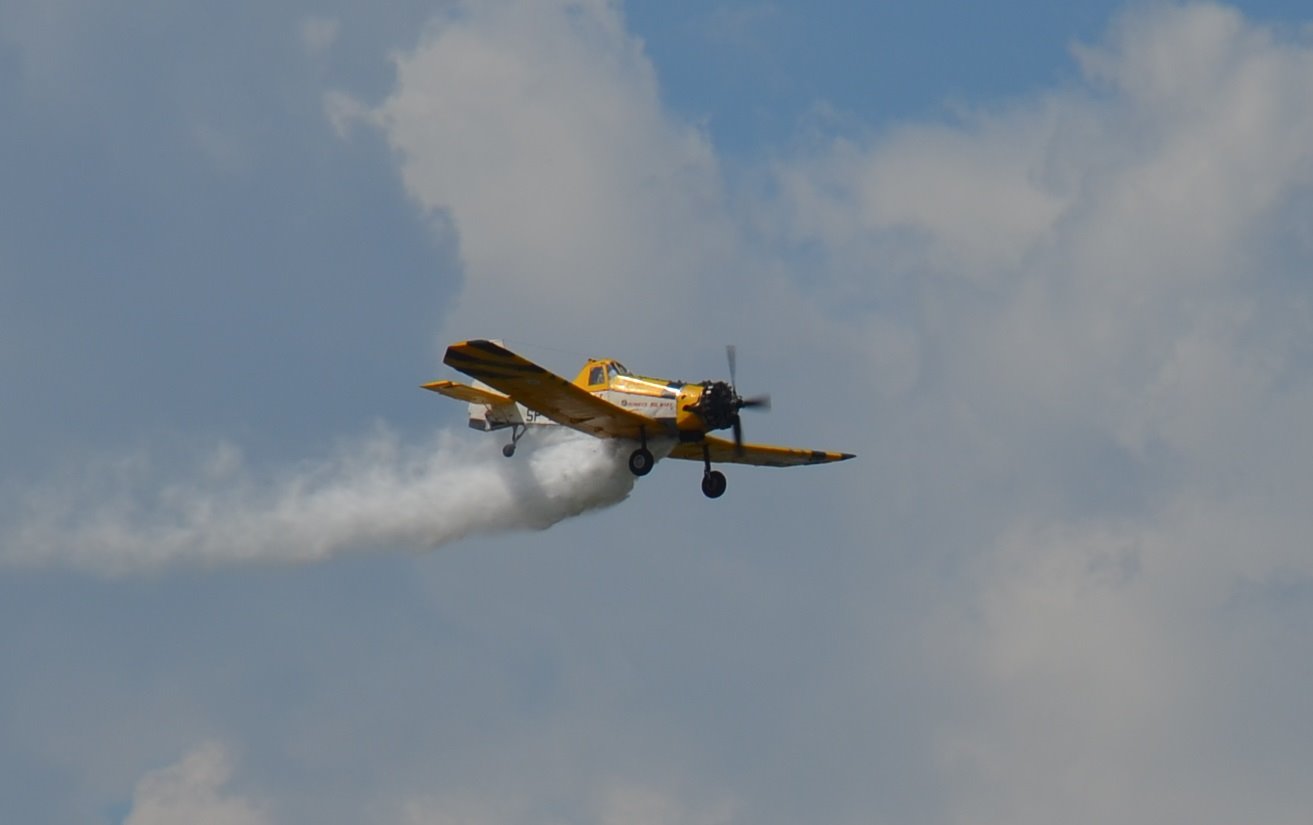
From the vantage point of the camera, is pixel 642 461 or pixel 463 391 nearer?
pixel 642 461

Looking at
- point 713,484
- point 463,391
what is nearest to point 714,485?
point 713,484

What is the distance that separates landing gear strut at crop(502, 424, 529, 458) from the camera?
210ft

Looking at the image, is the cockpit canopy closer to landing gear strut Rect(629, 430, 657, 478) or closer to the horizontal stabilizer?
landing gear strut Rect(629, 430, 657, 478)

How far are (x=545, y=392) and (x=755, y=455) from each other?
8.85 m

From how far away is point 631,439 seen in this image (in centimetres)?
5847

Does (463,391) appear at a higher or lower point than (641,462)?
higher

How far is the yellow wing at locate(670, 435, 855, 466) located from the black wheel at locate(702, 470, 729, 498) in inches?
80.9

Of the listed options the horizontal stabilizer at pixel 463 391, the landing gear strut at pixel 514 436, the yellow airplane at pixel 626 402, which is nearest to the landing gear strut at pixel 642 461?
the yellow airplane at pixel 626 402

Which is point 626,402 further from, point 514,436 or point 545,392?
point 514,436

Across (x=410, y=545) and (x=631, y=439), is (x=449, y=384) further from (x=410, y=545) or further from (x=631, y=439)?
(x=631, y=439)

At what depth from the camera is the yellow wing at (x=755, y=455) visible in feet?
200

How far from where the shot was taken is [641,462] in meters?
57.7

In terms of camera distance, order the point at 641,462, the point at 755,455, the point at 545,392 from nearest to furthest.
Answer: the point at 545,392 → the point at 641,462 → the point at 755,455

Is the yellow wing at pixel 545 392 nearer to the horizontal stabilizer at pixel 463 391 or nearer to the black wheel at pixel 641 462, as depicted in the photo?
the black wheel at pixel 641 462
